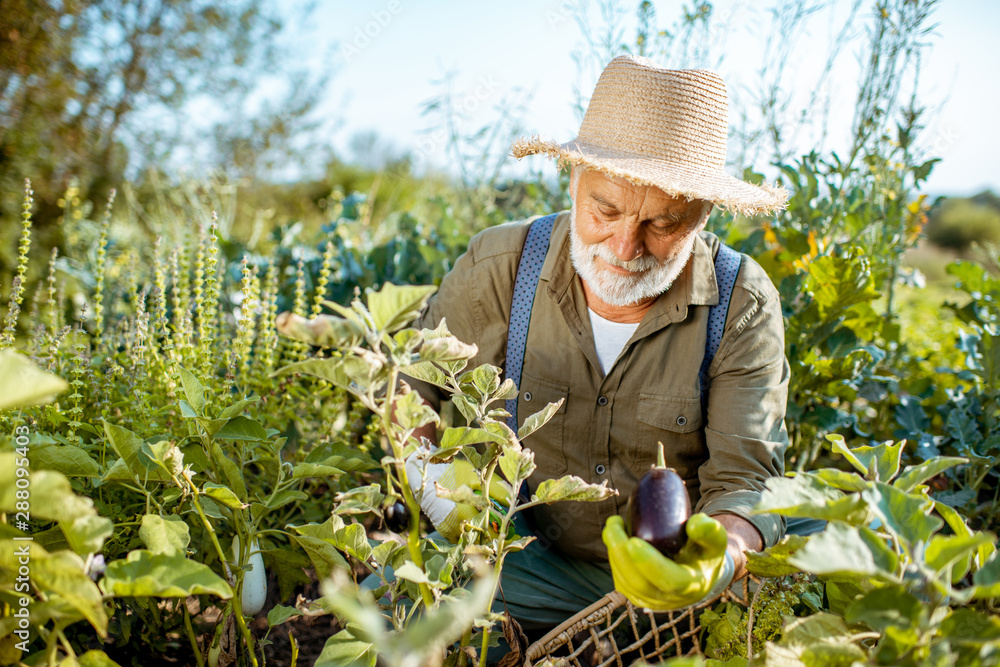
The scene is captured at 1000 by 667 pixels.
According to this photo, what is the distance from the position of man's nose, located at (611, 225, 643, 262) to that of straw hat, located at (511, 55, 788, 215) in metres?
0.16

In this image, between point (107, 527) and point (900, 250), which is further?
point (900, 250)

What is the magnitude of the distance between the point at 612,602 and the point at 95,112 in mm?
8180

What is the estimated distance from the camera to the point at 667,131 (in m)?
1.65

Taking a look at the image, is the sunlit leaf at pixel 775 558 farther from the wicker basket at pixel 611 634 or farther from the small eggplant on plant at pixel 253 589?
the small eggplant on plant at pixel 253 589

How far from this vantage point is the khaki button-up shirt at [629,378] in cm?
172

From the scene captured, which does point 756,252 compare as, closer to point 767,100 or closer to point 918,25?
point 767,100

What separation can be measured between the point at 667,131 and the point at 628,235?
28cm

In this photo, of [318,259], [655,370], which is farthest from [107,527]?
[318,259]

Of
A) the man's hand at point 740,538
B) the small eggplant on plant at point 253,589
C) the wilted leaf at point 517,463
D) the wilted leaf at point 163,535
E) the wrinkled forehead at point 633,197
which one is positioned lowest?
the small eggplant on plant at point 253,589

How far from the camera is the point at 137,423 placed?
4.60ft

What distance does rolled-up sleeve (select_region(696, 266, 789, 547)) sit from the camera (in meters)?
1.63

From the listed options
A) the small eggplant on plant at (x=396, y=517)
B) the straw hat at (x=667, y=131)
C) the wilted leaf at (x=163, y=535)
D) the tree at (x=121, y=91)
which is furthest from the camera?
the tree at (x=121, y=91)

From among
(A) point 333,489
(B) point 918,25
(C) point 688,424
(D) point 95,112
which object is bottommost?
(A) point 333,489

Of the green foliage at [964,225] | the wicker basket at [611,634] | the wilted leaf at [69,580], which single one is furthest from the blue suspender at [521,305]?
the green foliage at [964,225]
